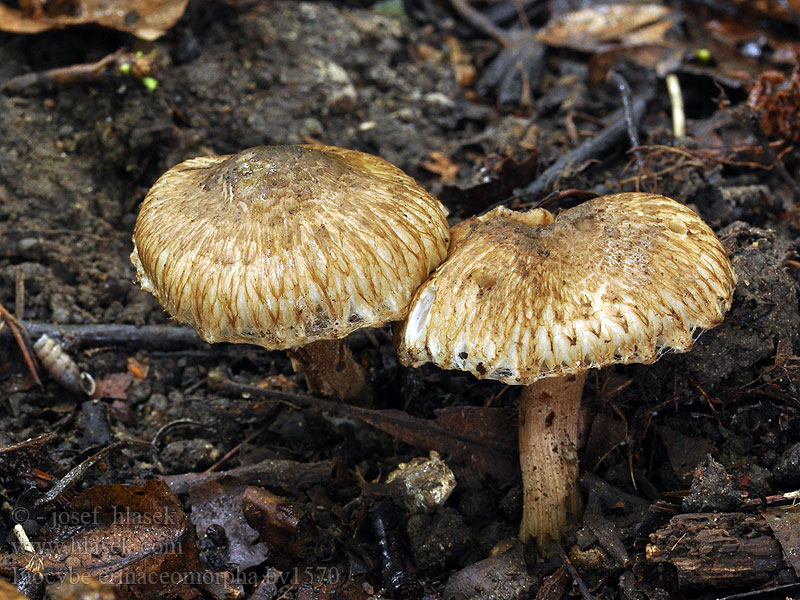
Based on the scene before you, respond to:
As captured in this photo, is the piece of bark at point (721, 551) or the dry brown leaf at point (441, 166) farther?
the dry brown leaf at point (441, 166)

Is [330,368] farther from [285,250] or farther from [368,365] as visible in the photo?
[285,250]

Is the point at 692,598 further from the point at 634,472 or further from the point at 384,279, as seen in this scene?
the point at 384,279

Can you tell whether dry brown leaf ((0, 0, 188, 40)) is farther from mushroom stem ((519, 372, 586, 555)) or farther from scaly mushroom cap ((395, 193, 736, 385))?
mushroom stem ((519, 372, 586, 555))

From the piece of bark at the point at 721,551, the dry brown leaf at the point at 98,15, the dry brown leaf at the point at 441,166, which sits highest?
the dry brown leaf at the point at 98,15

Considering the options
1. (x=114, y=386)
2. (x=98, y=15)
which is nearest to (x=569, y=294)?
(x=114, y=386)

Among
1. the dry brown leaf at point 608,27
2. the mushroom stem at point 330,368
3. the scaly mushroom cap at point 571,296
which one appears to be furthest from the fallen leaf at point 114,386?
the dry brown leaf at point 608,27

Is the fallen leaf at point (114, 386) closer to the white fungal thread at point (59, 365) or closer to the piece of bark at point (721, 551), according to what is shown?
the white fungal thread at point (59, 365)

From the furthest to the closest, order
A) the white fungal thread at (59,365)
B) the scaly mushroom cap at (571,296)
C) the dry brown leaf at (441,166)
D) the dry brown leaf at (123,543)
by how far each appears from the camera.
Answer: the dry brown leaf at (441,166)
the white fungal thread at (59,365)
the dry brown leaf at (123,543)
the scaly mushroom cap at (571,296)
